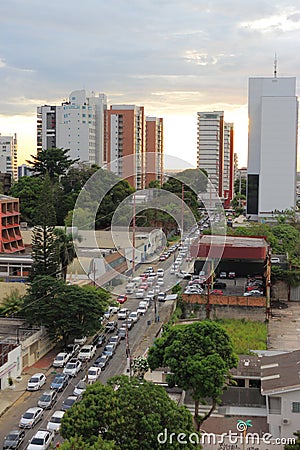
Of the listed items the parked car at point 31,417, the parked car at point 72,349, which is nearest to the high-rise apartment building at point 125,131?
the parked car at point 72,349

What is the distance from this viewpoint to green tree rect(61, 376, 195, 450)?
5.44 metres

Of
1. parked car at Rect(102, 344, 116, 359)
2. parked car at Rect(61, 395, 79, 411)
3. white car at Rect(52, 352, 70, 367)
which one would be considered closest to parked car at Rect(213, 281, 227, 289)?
parked car at Rect(102, 344, 116, 359)

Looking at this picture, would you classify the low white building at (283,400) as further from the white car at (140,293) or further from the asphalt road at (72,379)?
the white car at (140,293)

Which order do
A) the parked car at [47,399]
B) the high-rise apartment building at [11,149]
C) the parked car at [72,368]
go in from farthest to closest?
the high-rise apartment building at [11,149] → the parked car at [72,368] → the parked car at [47,399]

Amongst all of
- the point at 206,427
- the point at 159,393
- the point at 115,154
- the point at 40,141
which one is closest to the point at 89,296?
the point at 206,427

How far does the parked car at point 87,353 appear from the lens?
10.4m

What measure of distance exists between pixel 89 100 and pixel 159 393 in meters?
30.3

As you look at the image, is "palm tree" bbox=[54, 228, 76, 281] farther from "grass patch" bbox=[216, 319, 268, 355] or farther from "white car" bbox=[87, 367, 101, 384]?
"white car" bbox=[87, 367, 101, 384]

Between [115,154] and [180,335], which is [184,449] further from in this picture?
[115,154]

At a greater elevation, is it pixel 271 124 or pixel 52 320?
pixel 271 124

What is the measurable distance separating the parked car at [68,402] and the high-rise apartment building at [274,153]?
21026mm

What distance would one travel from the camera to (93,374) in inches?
378

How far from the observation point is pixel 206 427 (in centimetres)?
759

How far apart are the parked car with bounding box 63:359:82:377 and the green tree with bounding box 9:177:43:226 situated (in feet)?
40.9
